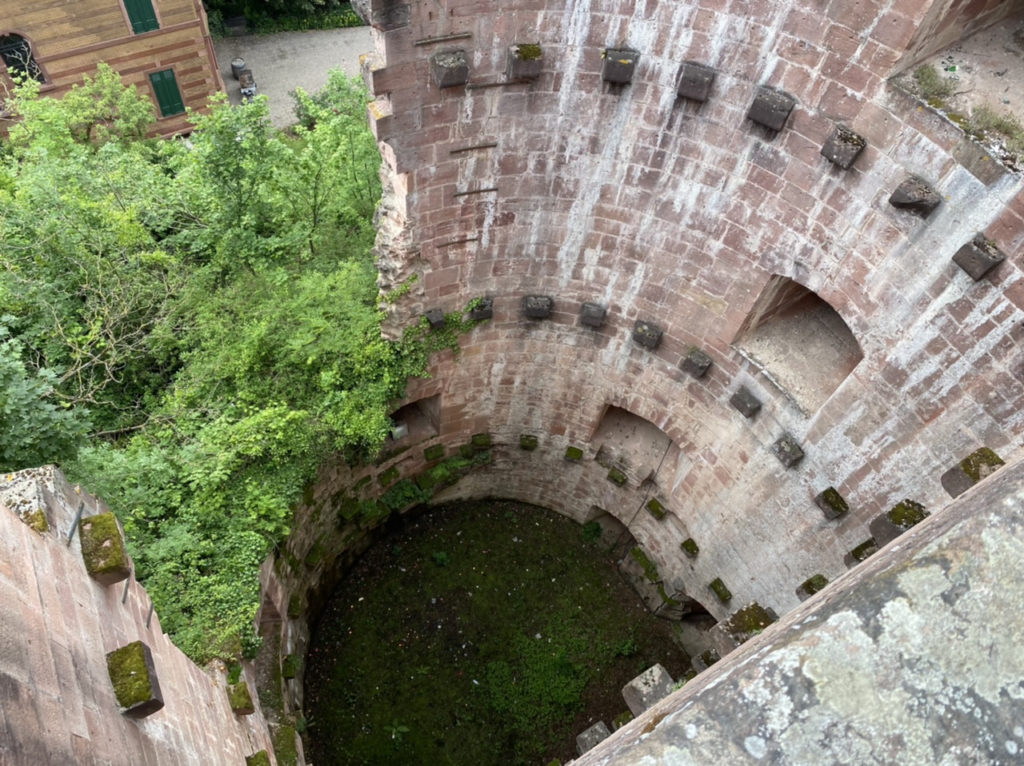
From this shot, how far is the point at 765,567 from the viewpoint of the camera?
392 inches

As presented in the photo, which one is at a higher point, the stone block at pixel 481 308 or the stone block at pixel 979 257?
the stone block at pixel 481 308

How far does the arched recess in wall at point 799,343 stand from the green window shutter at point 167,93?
51.5ft

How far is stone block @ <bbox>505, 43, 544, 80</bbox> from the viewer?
751 cm

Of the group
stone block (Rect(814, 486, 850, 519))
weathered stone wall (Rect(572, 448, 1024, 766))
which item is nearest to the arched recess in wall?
stone block (Rect(814, 486, 850, 519))

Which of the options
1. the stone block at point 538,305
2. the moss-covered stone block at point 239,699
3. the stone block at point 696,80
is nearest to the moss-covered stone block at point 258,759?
the moss-covered stone block at point 239,699

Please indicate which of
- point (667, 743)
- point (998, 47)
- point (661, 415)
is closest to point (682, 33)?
point (998, 47)

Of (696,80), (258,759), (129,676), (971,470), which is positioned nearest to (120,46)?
(696,80)

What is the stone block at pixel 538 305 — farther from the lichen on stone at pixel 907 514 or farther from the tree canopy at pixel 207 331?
the lichen on stone at pixel 907 514

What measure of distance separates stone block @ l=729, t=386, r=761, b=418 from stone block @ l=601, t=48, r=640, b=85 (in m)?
4.28

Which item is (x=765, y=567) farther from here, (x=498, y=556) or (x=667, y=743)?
(x=667, y=743)

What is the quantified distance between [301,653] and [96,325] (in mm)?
5774

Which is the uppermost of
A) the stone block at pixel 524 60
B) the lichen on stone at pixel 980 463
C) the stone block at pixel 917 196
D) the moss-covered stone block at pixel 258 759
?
the stone block at pixel 524 60

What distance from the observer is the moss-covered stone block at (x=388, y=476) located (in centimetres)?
1140

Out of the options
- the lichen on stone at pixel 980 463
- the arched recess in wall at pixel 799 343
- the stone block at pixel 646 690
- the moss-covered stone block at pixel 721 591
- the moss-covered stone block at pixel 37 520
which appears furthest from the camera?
the moss-covered stone block at pixel 721 591
